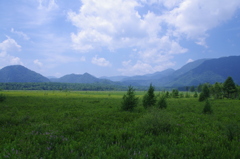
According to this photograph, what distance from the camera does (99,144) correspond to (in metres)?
5.71

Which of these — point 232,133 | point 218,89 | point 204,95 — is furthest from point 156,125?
point 218,89

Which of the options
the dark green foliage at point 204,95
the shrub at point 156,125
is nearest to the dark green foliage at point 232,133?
the shrub at point 156,125

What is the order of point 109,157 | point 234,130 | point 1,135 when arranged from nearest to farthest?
point 109,157 < point 1,135 < point 234,130

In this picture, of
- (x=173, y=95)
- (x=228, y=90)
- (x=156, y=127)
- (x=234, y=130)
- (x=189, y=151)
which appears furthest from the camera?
(x=173, y=95)

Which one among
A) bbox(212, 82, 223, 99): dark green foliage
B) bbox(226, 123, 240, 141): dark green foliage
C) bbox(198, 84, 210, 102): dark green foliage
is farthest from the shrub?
bbox(212, 82, 223, 99): dark green foliage

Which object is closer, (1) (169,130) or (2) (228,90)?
(1) (169,130)

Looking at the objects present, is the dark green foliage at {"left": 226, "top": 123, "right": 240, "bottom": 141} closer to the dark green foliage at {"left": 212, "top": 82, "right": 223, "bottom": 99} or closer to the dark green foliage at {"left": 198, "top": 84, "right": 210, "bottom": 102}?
the dark green foliage at {"left": 198, "top": 84, "right": 210, "bottom": 102}

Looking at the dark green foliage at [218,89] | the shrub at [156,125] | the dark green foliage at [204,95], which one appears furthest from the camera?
the dark green foliage at [218,89]

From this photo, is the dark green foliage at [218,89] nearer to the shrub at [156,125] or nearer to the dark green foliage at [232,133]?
the dark green foliage at [232,133]

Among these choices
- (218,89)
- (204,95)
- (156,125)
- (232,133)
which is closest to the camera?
(232,133)

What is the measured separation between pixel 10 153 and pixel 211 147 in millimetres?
8294

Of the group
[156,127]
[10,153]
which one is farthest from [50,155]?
[156,127]

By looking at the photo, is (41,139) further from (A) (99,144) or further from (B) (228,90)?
(B) (228,90)

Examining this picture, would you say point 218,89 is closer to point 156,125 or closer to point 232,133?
point 232,133
